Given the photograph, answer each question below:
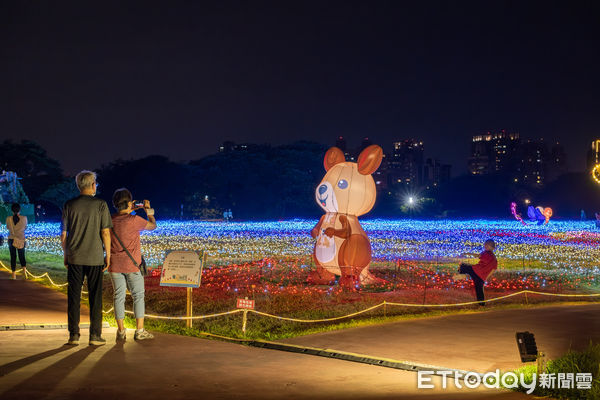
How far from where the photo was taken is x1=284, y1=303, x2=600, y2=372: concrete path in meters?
7.54

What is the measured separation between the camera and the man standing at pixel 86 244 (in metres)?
7.11

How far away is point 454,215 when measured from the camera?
8400 centimetres

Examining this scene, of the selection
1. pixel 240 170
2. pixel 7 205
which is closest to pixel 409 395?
pixel 7 205

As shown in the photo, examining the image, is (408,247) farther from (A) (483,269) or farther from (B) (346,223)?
→ (A) (483,269)

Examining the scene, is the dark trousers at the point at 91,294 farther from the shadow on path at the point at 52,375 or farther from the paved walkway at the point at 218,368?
the shadow on path at the point at 52,375

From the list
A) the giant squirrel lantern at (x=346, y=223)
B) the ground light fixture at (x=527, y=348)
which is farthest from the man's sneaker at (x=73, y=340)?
the giant squirrel lantern at (x=346, y=223)

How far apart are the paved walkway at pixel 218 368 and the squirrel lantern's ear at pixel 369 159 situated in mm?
6316

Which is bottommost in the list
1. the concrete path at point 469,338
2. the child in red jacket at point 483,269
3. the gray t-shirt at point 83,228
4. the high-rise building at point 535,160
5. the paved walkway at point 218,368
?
the concrete path at point 469,338

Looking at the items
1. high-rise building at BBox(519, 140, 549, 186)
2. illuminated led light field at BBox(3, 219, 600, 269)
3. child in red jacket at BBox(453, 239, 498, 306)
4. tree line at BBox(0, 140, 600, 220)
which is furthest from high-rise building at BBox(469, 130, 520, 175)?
child in red jacket at BBox(453, 239, 498, 306)

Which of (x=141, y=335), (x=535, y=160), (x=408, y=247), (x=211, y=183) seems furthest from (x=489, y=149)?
(x=141, y=335)

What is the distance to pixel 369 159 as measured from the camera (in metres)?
14.9

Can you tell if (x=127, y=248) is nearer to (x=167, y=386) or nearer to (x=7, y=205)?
(x=167, y=386)

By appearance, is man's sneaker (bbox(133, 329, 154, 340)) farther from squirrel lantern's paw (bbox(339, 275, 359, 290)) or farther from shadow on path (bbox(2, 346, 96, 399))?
squirrel lantern's paw (bbox(339, 275, 359, 290))

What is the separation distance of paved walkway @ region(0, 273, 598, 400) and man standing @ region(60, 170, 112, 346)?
1.21 ft
